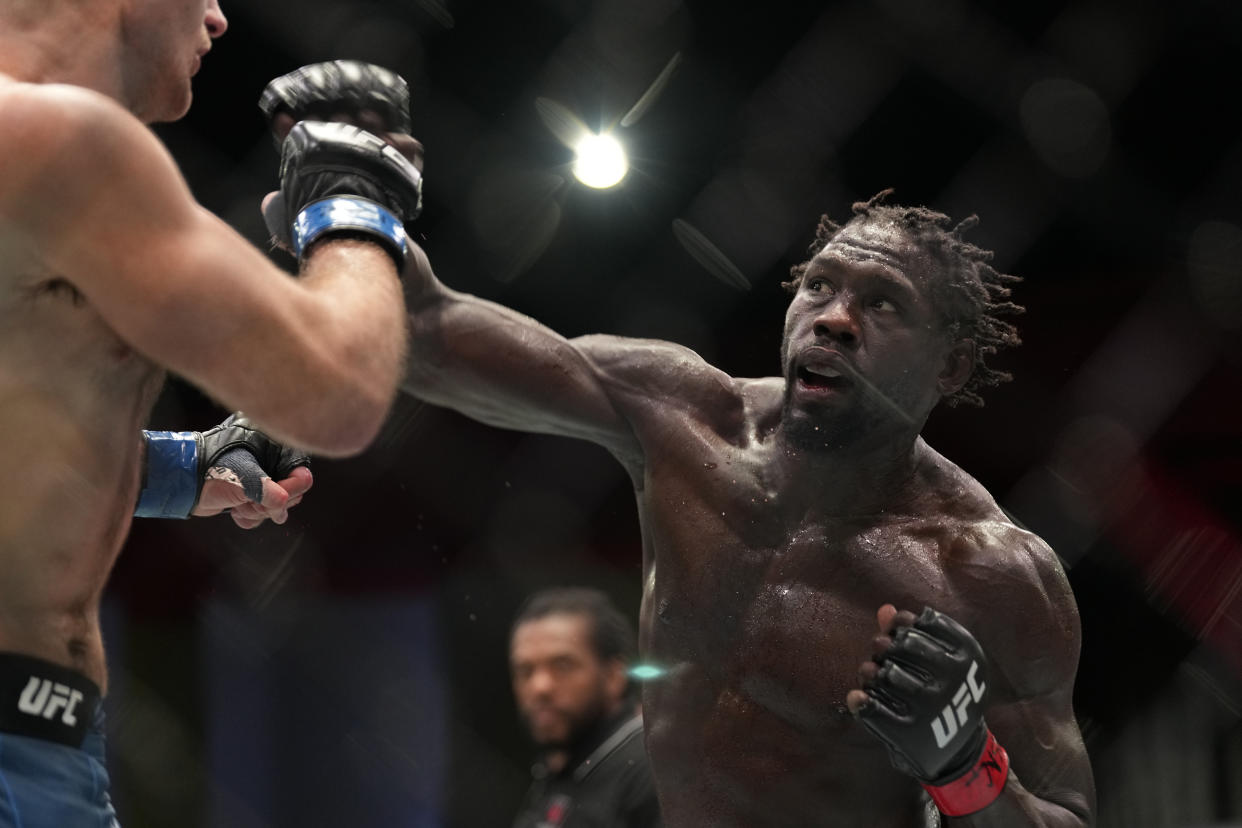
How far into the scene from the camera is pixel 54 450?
113cm

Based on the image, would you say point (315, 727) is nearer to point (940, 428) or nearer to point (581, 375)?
point (940, 428)

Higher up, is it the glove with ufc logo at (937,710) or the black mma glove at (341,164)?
the black mma glove at (341,164)

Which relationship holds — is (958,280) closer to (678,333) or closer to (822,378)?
(822,378)

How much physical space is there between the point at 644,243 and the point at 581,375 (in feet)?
8.62

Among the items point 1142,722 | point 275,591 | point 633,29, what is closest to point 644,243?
point 633,29

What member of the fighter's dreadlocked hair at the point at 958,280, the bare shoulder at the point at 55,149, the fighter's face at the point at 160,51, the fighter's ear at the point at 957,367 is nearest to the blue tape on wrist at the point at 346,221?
the fighter's face at the point at 160,51

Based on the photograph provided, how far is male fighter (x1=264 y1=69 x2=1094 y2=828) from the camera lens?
2023 millimetres

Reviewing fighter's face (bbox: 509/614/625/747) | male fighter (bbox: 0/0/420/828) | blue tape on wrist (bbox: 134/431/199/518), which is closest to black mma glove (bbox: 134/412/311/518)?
blue tape on wrist (bbox: 134/431/199/518)

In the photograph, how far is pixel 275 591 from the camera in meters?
5.09

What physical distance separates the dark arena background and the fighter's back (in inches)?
96.5

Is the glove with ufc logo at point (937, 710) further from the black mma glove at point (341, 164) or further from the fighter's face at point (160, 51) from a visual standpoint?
the fighter's face at point (160, 51)

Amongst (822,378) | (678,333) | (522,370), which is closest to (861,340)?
(822,378)

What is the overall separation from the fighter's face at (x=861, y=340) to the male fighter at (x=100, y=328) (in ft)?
3.16

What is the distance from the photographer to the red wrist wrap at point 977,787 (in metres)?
1.89
